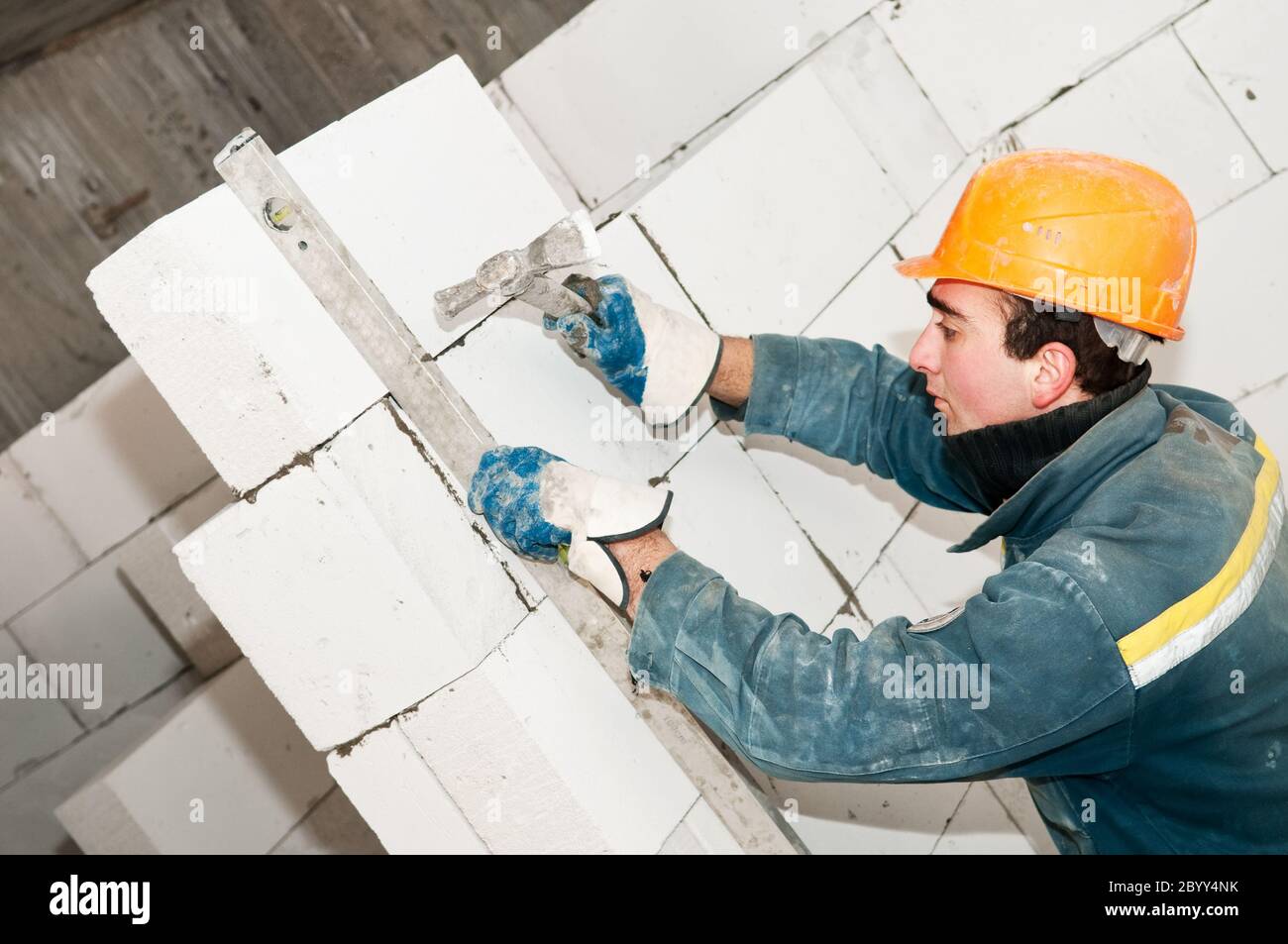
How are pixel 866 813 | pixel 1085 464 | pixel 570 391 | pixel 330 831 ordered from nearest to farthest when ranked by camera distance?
pixel 1085 464 < pixel 570 391 < pixel 866 813 < pixel 330 831

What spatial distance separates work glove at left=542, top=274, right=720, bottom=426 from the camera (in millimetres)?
2299

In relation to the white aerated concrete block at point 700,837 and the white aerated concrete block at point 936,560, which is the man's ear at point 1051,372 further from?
the white aerated concrete block at point 700,837

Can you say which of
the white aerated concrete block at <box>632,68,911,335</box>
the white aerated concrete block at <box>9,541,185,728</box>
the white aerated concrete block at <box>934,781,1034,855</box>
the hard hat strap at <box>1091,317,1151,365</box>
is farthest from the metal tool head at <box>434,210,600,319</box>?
the white aerated concrete block at <box>9,541,185,728</box>

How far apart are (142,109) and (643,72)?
173 centimetres

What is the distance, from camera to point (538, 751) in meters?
2.20

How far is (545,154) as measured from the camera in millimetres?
3607

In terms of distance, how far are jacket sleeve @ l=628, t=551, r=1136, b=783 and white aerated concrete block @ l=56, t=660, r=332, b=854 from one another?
6.41 ft

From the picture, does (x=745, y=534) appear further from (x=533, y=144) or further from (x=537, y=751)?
(x=533, y=144)

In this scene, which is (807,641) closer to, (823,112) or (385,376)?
(385,376)

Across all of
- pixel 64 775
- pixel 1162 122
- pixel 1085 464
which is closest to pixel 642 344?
pixel 1085 464

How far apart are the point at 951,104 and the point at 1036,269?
1298 mm

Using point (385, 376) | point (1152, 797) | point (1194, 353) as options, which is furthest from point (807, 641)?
point (1194, 353)

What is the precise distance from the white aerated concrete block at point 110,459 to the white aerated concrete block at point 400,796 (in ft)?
5.79

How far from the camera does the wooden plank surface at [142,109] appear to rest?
3.59m
